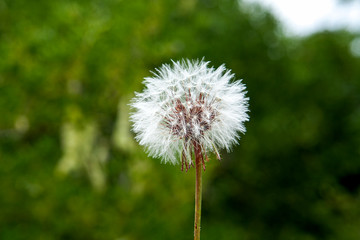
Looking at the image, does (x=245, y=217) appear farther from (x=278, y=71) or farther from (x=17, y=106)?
(x=17, y=106)

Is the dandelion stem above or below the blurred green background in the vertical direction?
below

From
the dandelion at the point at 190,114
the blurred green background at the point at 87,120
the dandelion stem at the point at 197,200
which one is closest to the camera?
the dandelion stem at the point at 197,200

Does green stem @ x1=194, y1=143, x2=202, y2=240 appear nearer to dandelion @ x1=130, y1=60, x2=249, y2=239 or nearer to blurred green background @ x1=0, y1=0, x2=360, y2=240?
dandelion @ x1=130, y1=60, x2=249, y2=239

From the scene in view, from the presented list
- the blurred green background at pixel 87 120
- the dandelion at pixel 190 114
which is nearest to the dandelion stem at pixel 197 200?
the dandelion at pixel 190 114

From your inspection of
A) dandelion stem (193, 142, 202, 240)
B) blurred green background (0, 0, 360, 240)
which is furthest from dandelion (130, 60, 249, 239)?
blurred green background (0, 0, 360, 240)

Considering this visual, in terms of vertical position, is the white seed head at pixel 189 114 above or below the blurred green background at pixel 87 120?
below

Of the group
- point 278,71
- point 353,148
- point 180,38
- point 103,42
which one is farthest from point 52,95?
point 353,148

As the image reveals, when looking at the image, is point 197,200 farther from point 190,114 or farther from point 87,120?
point 87,120

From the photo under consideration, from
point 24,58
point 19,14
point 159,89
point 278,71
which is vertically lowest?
point 159,89

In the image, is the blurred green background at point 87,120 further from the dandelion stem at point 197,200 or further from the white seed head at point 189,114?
the dandelion stem at point 197,200
